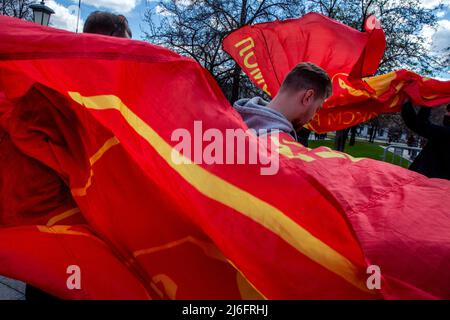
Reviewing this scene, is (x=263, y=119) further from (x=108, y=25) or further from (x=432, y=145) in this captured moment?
(x=432, y=145)

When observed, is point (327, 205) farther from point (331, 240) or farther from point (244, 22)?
point (244, 22)

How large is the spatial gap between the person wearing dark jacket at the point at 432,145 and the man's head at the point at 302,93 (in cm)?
174

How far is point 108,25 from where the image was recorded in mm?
2152

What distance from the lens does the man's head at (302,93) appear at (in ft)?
7.13

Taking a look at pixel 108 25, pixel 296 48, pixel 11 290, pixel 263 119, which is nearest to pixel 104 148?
pixel 263 119

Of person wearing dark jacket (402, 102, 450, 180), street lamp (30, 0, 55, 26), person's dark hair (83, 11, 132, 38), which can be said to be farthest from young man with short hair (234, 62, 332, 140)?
street lamp (30, 0, 55, 26)

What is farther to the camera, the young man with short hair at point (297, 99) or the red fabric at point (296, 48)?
the red fabric at point (296, 48)

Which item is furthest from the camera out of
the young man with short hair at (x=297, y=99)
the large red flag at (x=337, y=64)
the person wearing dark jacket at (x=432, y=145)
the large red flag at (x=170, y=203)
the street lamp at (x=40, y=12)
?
the street lamp at (x=40, y=12)

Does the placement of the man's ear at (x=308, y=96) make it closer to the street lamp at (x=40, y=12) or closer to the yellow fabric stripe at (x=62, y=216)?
the yellow fabric stripe at (x=62, y=216)

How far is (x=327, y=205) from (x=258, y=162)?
260 millimetres

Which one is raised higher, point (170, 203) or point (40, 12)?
point (40, 12)

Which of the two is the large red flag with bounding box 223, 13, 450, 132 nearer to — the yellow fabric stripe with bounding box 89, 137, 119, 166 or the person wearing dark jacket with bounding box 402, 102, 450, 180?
the person wearing dark jacket with bounding box 402, 102, 450, 180

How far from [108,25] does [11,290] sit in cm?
173

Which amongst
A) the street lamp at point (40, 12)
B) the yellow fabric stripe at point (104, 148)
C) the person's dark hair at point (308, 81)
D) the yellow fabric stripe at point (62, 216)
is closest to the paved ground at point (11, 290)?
the yellow fabric stripe at point (62, 216)
